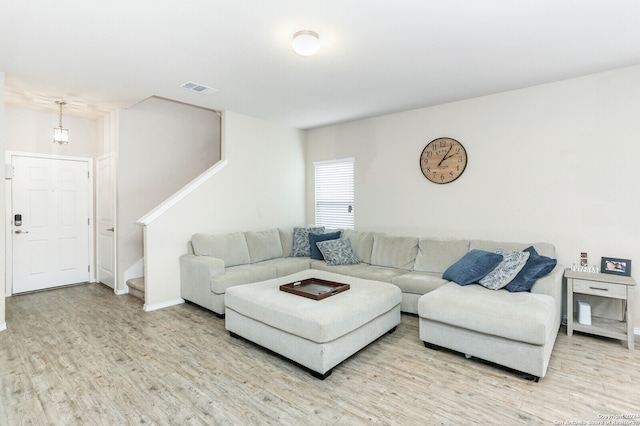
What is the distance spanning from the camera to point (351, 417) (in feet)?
6.71

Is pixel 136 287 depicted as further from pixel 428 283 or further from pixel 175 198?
pixel 428 283

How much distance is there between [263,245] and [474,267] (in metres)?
2.83

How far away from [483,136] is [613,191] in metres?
1.40

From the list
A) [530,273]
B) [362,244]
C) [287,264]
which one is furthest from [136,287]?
[530,273]

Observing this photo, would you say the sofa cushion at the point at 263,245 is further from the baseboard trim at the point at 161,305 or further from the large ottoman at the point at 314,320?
the large ottoman at the point at 314,320

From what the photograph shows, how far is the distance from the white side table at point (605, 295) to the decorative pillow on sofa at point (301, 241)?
321 centimetres

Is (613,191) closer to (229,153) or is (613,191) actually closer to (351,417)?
(351,417)

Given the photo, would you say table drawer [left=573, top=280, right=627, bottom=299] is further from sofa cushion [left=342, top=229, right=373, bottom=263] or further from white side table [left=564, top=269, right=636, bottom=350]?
sofa cushion [left=342, top=229, right=373, bottom=263]

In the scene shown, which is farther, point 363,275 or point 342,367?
point 363,275

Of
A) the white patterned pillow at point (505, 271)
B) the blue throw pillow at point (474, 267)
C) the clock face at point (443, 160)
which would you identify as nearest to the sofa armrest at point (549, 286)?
the white patterned pillow at point (505, 271)

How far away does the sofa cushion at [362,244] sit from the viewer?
15.6 feet

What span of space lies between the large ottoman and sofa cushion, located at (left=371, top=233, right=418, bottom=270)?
3.75ft

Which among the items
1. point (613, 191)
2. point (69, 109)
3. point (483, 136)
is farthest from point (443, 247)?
A: point (69, 109)

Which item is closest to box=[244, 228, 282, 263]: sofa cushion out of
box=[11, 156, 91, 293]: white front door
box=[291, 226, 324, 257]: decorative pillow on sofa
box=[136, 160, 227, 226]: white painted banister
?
box=[291, 226, 324, 257]: decorative pillow on sofa
